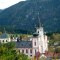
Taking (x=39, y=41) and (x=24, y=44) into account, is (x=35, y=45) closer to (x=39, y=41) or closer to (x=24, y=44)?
(x=39, y=41)

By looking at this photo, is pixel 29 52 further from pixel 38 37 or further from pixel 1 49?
pixel 1 49

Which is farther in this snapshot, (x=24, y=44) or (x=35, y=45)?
(x=24, y=44)

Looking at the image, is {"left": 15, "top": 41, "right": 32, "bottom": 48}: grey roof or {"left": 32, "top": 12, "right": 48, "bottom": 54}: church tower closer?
{"left": 32, "top": 12, "right": 48, "bottom": 54}: church tower

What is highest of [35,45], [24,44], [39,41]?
[39,41]

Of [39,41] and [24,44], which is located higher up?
[39,41]

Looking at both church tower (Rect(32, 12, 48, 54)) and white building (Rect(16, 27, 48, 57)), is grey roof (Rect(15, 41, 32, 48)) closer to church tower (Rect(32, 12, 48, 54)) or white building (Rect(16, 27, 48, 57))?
white building (Rect(16, 27, 48, 57))

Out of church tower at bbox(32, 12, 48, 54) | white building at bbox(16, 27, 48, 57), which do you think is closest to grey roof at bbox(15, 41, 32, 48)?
white building at bbox(16, 27, 48, 57)

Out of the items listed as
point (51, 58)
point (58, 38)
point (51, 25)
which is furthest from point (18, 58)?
point (51, 25)

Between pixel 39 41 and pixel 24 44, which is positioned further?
pixel 24 44

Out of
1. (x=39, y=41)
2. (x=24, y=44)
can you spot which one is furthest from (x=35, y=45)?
(x=24, y=44)

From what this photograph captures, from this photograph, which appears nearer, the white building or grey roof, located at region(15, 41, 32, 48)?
the white building

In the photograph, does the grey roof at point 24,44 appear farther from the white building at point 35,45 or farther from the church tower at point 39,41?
the church tower at point 39,41

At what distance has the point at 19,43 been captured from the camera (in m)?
67.0

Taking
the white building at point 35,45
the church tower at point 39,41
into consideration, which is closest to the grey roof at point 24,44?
the white building at point 35,45
